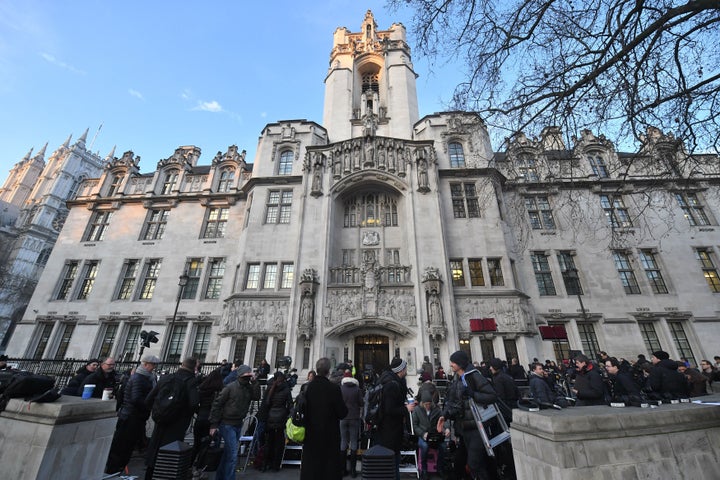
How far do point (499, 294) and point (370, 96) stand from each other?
2020 centimetres

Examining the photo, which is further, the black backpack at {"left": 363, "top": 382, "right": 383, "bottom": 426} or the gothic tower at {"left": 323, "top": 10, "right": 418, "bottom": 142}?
the gothic tower at {"left": 323, "top": 10, "right": 418, "bottom": 142}

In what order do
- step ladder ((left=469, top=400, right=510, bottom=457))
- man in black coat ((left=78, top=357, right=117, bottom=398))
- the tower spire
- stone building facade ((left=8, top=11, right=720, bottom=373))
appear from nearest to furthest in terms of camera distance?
1. step ladder ((left=469, top=400, right=510, bottom=457))
2. man in black coat ((left=78, top=357, right=117, bottom=398))
3. stone building facade ((left=8, top=11, right=720, bottom=373))
4. the tower spire

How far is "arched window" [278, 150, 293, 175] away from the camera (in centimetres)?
2309

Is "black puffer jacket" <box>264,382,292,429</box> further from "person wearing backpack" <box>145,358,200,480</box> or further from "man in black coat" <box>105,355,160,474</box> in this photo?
"man in black coat" <box>105,355,160,474</box>

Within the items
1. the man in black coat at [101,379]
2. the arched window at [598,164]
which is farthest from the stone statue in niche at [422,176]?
the man in black coat at [101,379]

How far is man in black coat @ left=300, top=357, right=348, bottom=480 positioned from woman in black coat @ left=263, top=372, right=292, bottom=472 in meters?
2.37

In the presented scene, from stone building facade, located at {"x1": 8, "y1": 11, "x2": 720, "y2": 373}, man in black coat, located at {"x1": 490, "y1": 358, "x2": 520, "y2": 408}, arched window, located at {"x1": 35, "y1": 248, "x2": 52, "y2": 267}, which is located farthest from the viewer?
arched window, located at {"x1": 35, "y1": 248, "x2": 52, "y2": 267}

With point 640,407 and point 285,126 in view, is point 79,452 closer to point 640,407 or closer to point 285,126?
point 640,407

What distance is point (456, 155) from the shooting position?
22641 mm

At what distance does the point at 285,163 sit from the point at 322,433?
21.8 meters

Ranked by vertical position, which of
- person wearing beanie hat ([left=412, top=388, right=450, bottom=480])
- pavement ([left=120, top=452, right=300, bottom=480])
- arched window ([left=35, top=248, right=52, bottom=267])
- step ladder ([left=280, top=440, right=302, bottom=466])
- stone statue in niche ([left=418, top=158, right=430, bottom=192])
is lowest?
pavement ([left=120, top=452, right=300, bottom=480])

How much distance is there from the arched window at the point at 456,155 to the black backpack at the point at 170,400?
21.3 meters

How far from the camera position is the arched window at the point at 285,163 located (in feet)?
75.8

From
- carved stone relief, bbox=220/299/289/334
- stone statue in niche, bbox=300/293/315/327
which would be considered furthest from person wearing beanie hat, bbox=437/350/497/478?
carved stone relief, bbox=220/299/289/334
